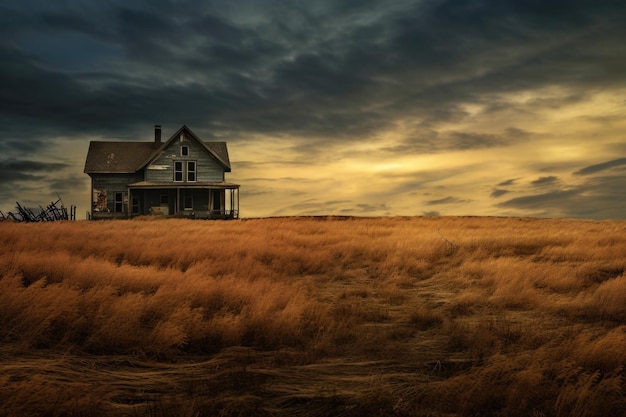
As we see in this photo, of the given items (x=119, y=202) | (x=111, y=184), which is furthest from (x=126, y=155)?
(x=119, y=202)

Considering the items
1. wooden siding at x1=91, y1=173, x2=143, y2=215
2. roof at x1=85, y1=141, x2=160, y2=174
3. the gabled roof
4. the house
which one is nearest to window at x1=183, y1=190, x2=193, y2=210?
the house

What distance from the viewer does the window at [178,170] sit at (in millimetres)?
42094

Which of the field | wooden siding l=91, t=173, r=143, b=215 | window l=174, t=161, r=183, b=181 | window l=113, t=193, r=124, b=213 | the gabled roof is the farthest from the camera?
window l=113, t=193, r=124, b=213

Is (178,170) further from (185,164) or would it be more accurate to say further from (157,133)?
(157,133)

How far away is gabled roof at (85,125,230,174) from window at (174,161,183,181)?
1.71 metres

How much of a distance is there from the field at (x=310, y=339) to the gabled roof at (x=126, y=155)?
28269mm

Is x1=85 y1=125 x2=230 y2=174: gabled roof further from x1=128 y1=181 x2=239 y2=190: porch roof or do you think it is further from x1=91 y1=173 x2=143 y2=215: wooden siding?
x1=128 y1=181 x2=239 y2=190: porch roof

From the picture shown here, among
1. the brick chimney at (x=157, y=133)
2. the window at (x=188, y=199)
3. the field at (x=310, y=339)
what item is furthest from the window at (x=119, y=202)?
the field at (x=310, y=339)

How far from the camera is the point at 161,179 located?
4175cm

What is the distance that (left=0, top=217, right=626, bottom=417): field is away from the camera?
5191mm

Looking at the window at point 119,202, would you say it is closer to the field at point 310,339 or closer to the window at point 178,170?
the window at point 178,170

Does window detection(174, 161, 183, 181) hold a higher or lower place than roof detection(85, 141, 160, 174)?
lower

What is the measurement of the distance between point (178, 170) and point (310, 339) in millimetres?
36625

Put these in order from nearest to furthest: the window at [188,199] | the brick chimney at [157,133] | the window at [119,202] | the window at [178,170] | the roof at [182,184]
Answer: the roof at [182,184] < the window at [178,170] < the window at [119,202] < the window at [188,199] < the brick chimney at [157,133]
